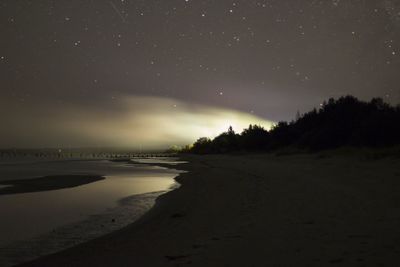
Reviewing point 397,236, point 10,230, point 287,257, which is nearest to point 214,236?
point 287,257

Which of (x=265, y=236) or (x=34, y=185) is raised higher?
(x=265, y=236)

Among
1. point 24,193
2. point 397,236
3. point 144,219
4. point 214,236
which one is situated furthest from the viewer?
point 24,193

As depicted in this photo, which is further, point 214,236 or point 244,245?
point 214,236

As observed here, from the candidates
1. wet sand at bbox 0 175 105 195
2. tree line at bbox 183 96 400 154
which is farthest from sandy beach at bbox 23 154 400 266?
tree line at bbox 183 96 400 154

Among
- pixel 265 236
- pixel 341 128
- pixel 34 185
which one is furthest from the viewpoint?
pixel 341 128

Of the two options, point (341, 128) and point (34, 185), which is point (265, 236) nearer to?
point (34, 185)

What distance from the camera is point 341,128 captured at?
5128 cm

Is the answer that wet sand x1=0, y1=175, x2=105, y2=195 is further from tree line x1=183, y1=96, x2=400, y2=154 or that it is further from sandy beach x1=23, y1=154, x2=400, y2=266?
tree line x1=183, y1=96, x2=400, y2=154

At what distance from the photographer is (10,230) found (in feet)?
34.2

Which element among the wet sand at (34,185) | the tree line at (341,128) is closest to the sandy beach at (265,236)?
the wet sand at (34,185)

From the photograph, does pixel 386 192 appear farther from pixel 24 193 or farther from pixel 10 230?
pixel 24 193

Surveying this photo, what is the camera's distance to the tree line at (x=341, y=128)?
4231 centimetres

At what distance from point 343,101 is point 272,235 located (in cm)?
5736

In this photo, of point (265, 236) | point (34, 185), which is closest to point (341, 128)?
point (34, 185)
